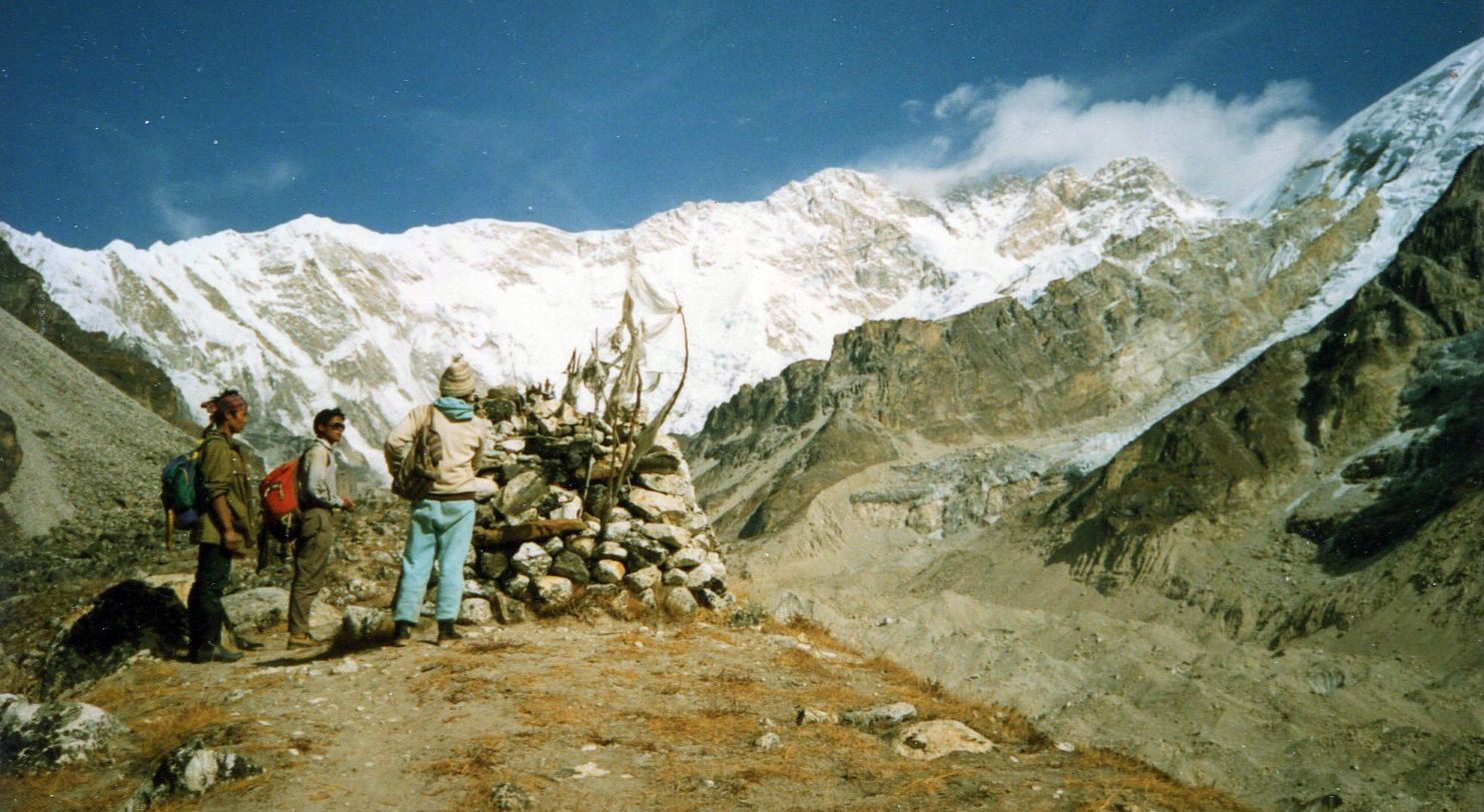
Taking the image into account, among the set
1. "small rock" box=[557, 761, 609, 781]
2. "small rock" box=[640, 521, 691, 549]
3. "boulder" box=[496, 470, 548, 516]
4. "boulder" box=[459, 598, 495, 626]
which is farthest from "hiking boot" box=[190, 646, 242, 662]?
"small rock" box=[640, 521, 691, 549]

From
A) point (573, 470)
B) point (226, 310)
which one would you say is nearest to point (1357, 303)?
point (573, 470)

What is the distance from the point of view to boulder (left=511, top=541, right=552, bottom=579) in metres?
8.90

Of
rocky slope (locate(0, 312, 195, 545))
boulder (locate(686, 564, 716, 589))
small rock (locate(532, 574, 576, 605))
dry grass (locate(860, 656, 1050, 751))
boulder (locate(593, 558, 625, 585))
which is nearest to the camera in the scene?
dry grass (locate(860, 656, 1050, 751))

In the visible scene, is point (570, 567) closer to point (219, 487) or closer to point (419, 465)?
point (419, 465)

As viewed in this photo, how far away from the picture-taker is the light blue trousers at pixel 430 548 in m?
6.64

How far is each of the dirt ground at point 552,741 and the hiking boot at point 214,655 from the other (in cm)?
11

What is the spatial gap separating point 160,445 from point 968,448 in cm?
8213

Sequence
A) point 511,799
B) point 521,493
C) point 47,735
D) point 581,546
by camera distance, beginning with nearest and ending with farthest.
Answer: point 511,799, point 47,735, point 581,546, point 521,493

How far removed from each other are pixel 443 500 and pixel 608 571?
111 inches

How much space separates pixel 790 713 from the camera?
19.3 feet

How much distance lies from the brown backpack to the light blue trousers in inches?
4.4

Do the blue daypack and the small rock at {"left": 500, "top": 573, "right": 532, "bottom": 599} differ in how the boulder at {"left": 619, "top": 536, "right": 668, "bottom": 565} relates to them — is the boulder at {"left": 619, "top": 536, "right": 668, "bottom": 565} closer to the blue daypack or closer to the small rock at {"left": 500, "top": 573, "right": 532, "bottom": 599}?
the small rock at {"left": 500, "top": 573, "right": 532, "bottom": 599}

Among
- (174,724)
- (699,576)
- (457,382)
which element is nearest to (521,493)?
(699,576)

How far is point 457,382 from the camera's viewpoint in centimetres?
684
